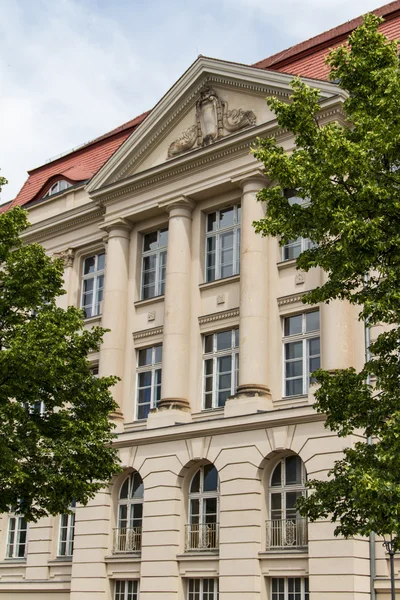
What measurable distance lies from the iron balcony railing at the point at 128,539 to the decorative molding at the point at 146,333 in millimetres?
6541

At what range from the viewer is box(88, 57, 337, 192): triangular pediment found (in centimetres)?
3042

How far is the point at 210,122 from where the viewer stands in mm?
31750

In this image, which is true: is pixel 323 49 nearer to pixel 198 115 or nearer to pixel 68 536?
pixel 198 115

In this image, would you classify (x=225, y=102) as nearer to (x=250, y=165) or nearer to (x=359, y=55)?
(x=250, y=165)

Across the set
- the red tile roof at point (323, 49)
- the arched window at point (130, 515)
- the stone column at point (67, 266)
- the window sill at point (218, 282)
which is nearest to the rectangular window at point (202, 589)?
the arched window at point (130, 515)

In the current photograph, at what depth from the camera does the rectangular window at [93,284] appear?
35.5 metres

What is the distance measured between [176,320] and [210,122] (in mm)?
6906

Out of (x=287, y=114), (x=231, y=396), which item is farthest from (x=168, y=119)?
(x=287, y=114)

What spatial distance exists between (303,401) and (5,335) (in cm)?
908

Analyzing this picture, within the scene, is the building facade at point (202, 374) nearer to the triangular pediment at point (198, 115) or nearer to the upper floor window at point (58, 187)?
the triangular pediment at point (198, 115)

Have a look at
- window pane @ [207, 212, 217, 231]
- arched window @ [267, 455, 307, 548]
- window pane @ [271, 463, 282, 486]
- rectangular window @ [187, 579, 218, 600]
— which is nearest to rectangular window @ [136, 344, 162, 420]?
window pane @ [207, 212, 217, 231]

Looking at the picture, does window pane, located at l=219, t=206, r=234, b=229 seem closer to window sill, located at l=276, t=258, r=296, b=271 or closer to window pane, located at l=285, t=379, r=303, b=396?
window sill, located at l=276, t=258, r=296, b=271

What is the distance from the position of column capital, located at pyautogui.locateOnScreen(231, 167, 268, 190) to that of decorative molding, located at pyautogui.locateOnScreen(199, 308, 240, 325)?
→ 4.09m

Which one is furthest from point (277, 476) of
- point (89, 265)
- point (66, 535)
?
point (89, 265)
